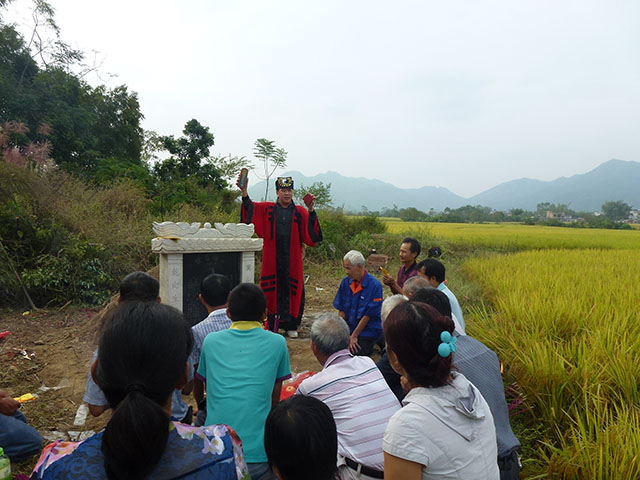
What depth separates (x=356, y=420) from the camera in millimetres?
1739

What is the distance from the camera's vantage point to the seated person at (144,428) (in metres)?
0.94

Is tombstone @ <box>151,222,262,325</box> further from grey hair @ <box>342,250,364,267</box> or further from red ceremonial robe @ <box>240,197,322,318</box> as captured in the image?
grey hair @ <box>342,250,364,267</box>

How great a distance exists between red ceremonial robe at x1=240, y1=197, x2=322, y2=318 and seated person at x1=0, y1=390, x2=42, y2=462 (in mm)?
2805

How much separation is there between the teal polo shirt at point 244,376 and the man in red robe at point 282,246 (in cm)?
291

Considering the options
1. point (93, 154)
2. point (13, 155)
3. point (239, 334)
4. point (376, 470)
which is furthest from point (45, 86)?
point (376, 470)

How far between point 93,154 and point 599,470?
1486 cm

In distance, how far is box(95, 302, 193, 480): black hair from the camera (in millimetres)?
935

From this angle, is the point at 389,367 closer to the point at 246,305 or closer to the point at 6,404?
the point at 246,305

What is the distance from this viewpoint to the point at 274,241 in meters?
4.95

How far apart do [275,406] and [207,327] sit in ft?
3.29

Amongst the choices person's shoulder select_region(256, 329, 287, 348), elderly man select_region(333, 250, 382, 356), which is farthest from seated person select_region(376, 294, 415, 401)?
elderly man select_region(333, 250, 382, 356)

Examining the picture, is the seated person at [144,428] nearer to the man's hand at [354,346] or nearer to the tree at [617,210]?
the man's hand at [354,346]

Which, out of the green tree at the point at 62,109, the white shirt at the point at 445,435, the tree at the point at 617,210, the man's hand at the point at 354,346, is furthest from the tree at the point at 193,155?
the tree at the point at 617,210

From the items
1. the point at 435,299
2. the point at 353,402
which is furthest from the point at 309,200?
the point at 353,402
